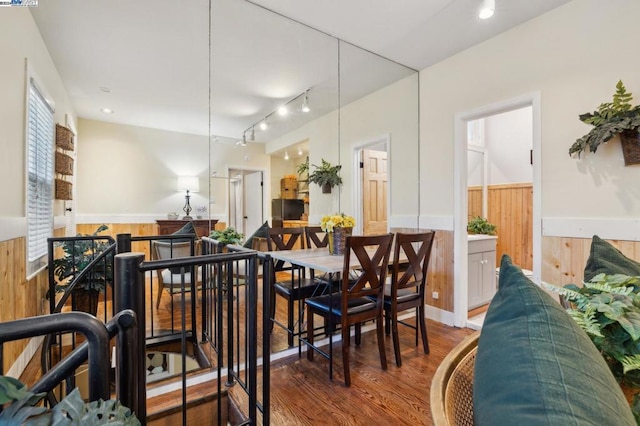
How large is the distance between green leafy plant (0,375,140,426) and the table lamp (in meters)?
2.16

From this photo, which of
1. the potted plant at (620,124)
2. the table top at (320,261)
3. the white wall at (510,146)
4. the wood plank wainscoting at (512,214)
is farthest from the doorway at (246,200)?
the white wall at (510,146)

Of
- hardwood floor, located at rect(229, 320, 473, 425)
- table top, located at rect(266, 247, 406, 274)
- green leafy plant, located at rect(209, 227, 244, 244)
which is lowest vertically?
hardwood floor, located at rect(229, 320, 473, 425)

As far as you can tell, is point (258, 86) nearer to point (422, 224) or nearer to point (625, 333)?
point (422, 224)

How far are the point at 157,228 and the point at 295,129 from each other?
5.31ft

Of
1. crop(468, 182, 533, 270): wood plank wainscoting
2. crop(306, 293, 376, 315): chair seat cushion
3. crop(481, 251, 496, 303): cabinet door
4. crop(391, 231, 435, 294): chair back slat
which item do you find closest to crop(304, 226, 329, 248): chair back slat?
crop(306, 293, 376, 315): chair seat cushion

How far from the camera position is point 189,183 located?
2.57 meters

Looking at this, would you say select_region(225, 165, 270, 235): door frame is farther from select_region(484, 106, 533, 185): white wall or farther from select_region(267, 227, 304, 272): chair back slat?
select_region(484, 106, 533, 185): white wall

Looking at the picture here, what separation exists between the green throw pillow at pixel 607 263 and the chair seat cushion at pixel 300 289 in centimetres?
187

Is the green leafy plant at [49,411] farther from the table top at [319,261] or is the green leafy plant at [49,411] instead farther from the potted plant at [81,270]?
the potted plant at [81,270]

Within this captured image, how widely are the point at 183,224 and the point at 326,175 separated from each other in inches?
59.1

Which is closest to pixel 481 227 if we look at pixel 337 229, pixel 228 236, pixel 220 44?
pixel 337 229

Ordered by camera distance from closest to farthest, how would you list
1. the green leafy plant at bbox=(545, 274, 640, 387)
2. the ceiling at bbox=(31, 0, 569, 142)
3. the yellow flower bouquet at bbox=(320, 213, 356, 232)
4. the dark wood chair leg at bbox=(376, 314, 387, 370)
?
the green leafy plant at bbox=(545, 274, 640, 387) → the dark wood chair leg at bbox=(376, 314, 387, 370) → the ceiling at bbox=(31, 0, 569, 142) → the yellow flower bouquet at bbox=(320, 213, 356, 232)

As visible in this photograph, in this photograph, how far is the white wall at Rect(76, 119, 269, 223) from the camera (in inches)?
100

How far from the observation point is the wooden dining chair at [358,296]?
1.98m
